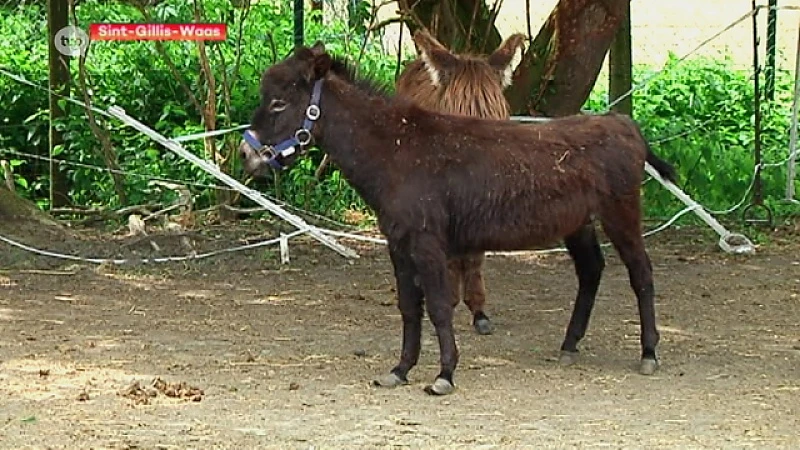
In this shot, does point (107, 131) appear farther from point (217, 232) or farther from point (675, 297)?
point (675, 297)

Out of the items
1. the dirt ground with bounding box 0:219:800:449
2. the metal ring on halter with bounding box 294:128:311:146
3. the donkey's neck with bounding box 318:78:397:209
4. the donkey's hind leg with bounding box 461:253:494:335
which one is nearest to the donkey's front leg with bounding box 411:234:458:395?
the dirt ground with bounding box 0:219:800:449

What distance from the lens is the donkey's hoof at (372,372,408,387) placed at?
19.8 feet

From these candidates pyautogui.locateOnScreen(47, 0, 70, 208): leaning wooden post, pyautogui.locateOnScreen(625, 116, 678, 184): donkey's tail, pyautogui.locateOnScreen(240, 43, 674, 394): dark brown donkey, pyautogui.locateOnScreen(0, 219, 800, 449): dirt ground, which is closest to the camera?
pyautogui.locateOnScreen(0, 219, 800, 449): dirt ground

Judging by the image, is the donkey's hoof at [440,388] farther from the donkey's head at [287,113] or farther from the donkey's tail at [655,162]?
the donkey's tail at [655,162]

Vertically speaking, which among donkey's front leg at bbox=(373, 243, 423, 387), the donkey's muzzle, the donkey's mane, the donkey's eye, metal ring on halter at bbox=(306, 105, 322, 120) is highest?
the donkey's mane

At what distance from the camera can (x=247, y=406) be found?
5684 millimetres

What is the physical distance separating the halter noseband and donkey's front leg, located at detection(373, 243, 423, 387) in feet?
1.97

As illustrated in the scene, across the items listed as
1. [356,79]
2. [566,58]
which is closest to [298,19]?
[566,58]

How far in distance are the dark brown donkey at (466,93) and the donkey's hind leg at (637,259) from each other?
1.00m

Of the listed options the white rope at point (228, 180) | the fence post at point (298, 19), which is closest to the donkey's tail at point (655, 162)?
the white rope at point (228, 180)

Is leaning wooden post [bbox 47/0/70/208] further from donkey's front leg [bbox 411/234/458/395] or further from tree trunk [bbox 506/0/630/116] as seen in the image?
donkey's front leg [bbox 411/234/458/395]

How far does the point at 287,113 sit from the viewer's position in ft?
19.8

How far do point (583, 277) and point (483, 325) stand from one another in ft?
2.46

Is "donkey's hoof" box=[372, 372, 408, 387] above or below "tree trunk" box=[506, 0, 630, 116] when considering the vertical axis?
below
